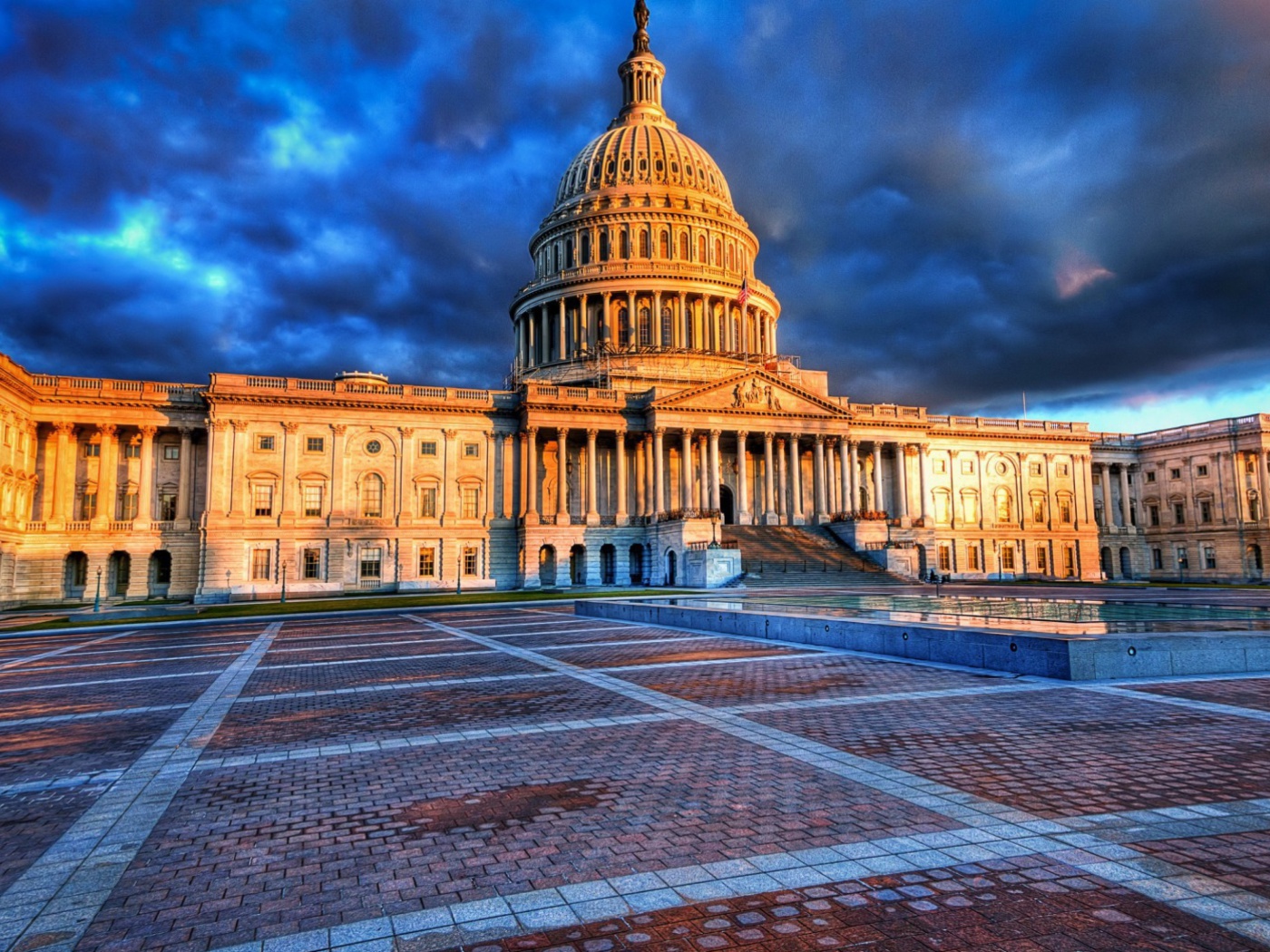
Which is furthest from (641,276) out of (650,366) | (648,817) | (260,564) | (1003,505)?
(648,817)

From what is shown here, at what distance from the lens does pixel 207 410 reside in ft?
214

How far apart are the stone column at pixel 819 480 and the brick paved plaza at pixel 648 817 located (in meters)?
58.8

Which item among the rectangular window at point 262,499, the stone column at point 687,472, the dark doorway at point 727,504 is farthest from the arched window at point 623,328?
the rectangular window at point 262,499

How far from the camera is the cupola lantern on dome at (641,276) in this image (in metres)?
88.2

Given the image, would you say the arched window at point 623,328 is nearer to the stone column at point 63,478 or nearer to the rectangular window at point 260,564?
the rectangular window at point 260,564

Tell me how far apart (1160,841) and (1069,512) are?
3639 inches

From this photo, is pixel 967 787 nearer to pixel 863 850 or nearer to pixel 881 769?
pixel 881 769

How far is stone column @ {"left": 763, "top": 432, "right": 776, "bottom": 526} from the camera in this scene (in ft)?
234

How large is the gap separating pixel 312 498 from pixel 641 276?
43507mm

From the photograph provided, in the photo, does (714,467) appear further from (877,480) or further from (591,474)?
(877,480)

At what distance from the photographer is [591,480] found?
229 ft

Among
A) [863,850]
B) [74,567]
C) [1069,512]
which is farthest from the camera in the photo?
[1069,512]

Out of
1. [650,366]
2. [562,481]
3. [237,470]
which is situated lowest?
[562,481]

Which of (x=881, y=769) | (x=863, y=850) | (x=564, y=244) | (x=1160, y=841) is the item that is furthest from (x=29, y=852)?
(x=564, y=244)
